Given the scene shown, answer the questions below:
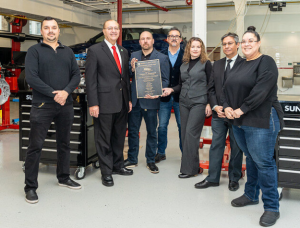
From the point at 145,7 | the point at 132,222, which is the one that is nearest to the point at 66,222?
the point at 132,222

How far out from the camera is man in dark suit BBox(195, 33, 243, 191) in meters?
2.91

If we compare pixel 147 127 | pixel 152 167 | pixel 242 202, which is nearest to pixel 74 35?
pixel 147 127

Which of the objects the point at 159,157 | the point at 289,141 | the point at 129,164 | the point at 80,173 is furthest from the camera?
the point at 159,157

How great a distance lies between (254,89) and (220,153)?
1038mm

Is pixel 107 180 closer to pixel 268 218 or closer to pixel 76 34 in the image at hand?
pixel 268 218

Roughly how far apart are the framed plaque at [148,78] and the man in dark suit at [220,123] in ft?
2.07

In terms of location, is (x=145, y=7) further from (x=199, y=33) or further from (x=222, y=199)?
(x=222, y=199)

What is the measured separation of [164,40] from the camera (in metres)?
8.59

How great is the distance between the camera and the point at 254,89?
7.31ft

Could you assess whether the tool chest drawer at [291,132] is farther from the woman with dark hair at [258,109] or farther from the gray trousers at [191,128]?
the gray trousers at [191,128]

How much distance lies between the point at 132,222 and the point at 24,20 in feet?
32.7

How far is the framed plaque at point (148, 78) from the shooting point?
3.40 meters

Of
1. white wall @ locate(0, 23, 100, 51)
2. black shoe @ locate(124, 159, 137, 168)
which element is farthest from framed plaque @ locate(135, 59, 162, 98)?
white wall @ locate(0, 23, 100, 51)

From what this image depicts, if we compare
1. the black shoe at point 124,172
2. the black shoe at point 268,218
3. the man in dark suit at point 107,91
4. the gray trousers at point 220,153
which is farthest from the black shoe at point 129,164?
the black shoe at point 268,218
